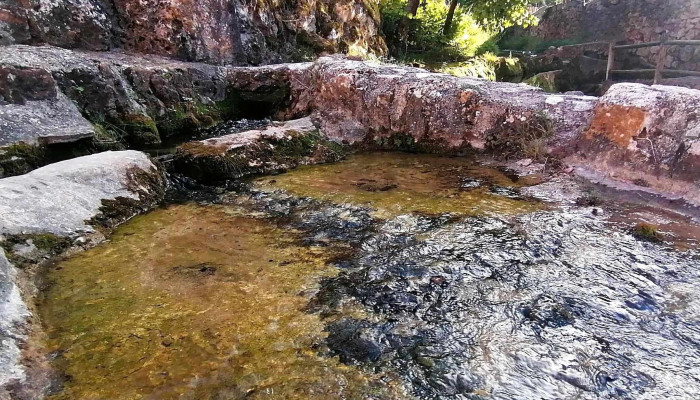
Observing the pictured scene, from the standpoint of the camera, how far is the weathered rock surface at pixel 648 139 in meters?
4.29

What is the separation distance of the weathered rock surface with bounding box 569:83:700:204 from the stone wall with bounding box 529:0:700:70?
13790 mm

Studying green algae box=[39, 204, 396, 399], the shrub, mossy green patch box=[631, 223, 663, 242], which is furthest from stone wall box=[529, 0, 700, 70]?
green algae box=[39, 204, 396, 399]

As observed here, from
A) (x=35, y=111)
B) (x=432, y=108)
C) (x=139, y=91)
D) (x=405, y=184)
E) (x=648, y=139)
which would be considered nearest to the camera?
(x=648, y=139)

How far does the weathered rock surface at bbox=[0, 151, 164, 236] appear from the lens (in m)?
3.37

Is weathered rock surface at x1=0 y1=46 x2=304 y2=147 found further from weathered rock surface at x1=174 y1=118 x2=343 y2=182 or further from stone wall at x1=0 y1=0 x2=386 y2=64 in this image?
weathered rock surface at x1=174 y1=118 x2=343 y2=182

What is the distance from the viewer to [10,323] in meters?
2.32

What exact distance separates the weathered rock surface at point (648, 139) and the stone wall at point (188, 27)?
6.14m

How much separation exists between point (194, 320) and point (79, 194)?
2.06 meters

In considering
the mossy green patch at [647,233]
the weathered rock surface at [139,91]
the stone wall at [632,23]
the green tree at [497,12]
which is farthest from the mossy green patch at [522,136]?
the stone wall at [632,23]

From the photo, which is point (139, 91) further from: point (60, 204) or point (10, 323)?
point (10, 323)

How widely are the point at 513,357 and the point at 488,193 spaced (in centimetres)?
248

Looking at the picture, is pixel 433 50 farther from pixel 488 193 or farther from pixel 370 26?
pixel 488 193

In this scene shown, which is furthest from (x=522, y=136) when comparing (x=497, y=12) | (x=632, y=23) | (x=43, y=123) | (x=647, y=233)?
(x=632, y=23)

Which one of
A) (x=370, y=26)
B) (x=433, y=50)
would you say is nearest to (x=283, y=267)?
(x=370, y=26)
